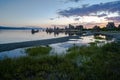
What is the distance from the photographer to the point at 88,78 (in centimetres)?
1114

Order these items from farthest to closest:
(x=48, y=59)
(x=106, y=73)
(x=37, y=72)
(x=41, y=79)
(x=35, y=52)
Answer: (x=35, y=52) → (x=48, y=59) → (x=37, y=72) → (x=106, y=73) → (x=41, y=79)

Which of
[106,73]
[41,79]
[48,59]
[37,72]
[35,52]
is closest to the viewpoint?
[41,79]

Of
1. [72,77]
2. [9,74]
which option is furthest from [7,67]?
[72,77]

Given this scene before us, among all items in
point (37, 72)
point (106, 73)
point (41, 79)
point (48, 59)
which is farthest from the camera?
point (48, 59)

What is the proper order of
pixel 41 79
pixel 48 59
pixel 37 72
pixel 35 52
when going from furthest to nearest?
pixel 35 52
pixel 48 59
pixel 37 72
pixel 41 79

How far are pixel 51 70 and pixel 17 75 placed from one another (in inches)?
102

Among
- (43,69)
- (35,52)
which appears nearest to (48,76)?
(43,69)

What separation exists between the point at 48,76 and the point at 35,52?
1456 cm

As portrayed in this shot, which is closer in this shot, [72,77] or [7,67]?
[72,77]

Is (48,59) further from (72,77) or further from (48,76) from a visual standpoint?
(72,77)

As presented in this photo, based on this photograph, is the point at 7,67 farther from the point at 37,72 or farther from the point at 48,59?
the point at 48,59

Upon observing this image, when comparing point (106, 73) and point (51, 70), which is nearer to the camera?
point (106, 73)

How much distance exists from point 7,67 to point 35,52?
1289 cm

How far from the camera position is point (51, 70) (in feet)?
43.8
